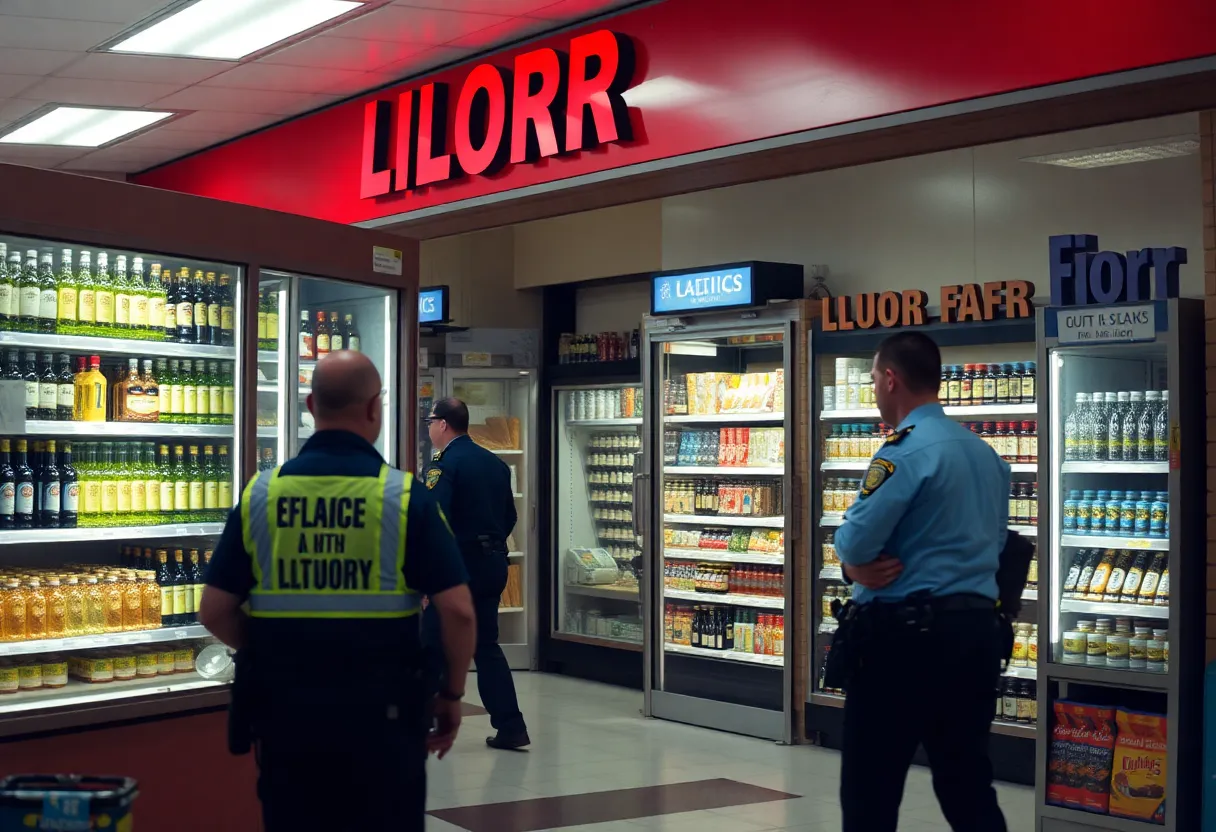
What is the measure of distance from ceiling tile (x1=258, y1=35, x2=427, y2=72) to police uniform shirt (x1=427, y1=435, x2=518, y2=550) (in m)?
2.01

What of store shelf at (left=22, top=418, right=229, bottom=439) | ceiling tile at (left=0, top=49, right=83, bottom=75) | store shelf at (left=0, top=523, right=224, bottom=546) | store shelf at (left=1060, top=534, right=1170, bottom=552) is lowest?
store shelf at (left=1060, top=534, right=1170, bottom=552)

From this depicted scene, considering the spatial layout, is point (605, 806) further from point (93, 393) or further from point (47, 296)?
point (47, 296)

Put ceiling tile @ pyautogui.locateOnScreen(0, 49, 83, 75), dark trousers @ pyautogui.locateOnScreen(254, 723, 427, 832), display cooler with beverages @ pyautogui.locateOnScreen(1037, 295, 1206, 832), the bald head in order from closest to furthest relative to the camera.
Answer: dark trousers @ pyautogui.locateOnScreen(254, 723, 427, 832)
the bald head
display cooler with beverages @ pyautogui.locateOnScreen(1037, 295, 1206, 832)
ceiling tile @ pyautogui.locateOnScreen(0, 49, 83, 75)

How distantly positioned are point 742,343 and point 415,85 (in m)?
2.31

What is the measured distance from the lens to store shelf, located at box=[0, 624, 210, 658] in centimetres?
436

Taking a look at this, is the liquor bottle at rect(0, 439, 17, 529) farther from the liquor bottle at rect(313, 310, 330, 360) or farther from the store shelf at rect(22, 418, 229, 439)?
the liquor bottle at rect(313, 310, 330, 360)

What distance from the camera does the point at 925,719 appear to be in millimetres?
3713

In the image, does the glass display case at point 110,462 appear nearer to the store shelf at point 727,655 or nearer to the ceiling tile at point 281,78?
the ceiling tile at point 281,78

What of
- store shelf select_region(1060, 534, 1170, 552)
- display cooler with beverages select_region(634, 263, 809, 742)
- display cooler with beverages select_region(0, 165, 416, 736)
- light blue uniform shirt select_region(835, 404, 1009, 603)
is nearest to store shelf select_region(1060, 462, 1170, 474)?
store shelf select_region(1060, 534, 1170, 552)

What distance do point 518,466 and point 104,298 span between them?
5439 mm

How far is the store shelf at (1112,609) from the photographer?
5.30 meters

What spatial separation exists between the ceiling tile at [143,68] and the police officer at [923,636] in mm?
4900

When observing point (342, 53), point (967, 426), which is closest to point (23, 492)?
point (342, 53)

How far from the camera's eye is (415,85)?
757 cm
